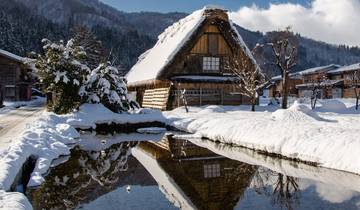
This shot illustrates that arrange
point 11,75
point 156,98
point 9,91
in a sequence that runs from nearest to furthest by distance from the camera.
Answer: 1. point 156,98
2. point 11,75
3. point 9,91

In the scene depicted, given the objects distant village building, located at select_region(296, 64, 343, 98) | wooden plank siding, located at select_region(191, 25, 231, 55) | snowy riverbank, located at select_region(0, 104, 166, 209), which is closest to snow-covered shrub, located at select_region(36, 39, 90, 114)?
snowy riverbank, located at select_region(0, 104, 166, 209)

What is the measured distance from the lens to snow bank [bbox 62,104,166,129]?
2017cm

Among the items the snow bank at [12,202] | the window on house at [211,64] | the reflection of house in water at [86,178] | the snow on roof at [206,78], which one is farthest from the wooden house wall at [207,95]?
the snow bank at [12,202]

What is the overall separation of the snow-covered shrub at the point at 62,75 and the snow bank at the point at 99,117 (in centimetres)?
126

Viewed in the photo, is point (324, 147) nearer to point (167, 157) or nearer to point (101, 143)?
point (167, 157)

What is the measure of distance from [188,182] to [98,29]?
101m

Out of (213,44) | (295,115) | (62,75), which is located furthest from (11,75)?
(295,115)

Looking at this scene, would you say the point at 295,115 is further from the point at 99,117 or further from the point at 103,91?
the point at 103,91

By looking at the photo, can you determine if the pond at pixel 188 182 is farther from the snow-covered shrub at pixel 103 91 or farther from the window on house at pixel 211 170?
the snow-covered shrub at pixel 103 91

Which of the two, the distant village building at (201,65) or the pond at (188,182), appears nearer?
the pond at (188,182)

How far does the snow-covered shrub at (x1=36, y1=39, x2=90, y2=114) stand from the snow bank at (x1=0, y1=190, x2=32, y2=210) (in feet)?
54.0

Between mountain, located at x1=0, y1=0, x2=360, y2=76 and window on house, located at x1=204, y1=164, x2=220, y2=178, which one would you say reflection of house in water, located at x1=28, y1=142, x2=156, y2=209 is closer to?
window on house, located at x1=204, y1=164, x2=220, y2=178

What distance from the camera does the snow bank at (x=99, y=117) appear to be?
20.2 meters

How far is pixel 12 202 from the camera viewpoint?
6.04 metres
